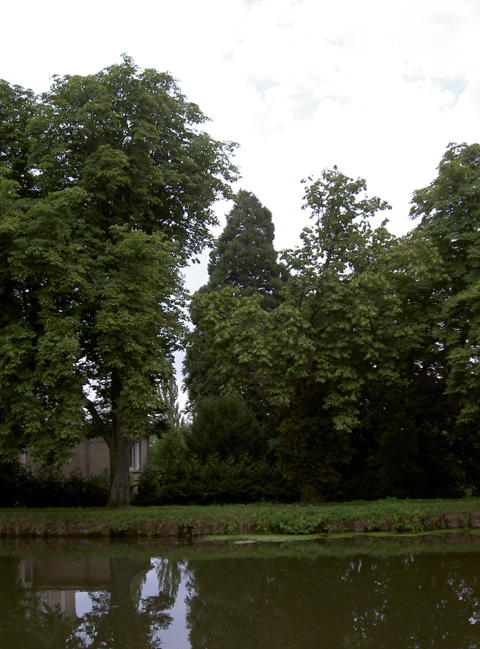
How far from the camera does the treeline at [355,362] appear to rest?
51.0ft

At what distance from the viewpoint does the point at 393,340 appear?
16.1 meters

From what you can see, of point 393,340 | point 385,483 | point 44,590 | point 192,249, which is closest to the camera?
point 44,590

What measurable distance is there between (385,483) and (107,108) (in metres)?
14.3

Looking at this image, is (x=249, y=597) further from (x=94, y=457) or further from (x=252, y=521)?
(x=94, y=457)

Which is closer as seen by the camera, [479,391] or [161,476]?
[479,391]

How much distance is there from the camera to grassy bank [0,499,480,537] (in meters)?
14.4

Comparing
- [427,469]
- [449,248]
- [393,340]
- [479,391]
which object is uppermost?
[449,248]

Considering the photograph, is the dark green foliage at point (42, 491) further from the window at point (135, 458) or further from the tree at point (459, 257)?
the tree at point (459, 257)

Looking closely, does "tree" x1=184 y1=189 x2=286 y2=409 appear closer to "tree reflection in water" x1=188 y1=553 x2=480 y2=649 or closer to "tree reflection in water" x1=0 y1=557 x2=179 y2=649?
"tree reflection in water" x1=188 y1=553 x2=480 y2=649

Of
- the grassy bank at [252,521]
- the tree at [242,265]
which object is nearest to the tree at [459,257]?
the grassy bank at [252,521]

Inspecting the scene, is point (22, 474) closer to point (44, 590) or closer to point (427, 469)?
point (44, 590)

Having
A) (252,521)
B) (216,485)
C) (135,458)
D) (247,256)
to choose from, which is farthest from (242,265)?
(252,521)

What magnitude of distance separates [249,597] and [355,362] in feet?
31.2

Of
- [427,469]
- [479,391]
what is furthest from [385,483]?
[479,391]
